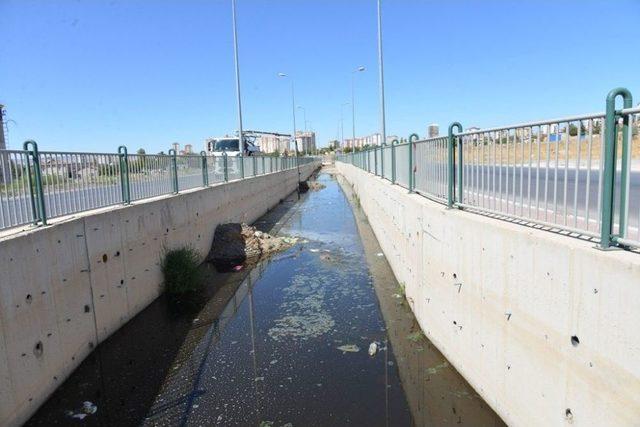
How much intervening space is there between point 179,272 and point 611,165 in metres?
7.08

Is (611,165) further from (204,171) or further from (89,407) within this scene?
(204,171)

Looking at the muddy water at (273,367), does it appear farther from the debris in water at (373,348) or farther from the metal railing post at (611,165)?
the metal railing post at (611,165)

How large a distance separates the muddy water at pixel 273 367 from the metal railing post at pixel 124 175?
1764 mm

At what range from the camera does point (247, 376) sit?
514 centimetres

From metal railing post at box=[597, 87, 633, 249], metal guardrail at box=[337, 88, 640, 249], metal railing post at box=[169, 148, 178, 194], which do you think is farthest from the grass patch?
metal railing post at box=[597, 87, 633, 249]

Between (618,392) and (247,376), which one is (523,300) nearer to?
(618,392)

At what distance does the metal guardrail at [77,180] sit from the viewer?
4922 mm

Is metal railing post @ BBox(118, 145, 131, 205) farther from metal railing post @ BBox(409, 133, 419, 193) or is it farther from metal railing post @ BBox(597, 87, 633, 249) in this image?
metal railing post @ BBox(597, 87, 633, 249)

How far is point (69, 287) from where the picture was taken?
5.32 metres

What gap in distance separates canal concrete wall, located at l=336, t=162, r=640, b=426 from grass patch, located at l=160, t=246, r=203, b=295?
441 centimetres

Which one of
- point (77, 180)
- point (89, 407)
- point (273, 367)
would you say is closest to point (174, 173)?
point (77, 180)

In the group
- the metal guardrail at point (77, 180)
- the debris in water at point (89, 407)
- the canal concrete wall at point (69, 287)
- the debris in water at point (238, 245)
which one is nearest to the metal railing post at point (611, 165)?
the debris in water at point (89, 407)

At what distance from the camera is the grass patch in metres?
8.27

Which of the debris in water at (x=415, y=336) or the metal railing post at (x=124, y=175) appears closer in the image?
the debris in water at (x=415, y=336)
